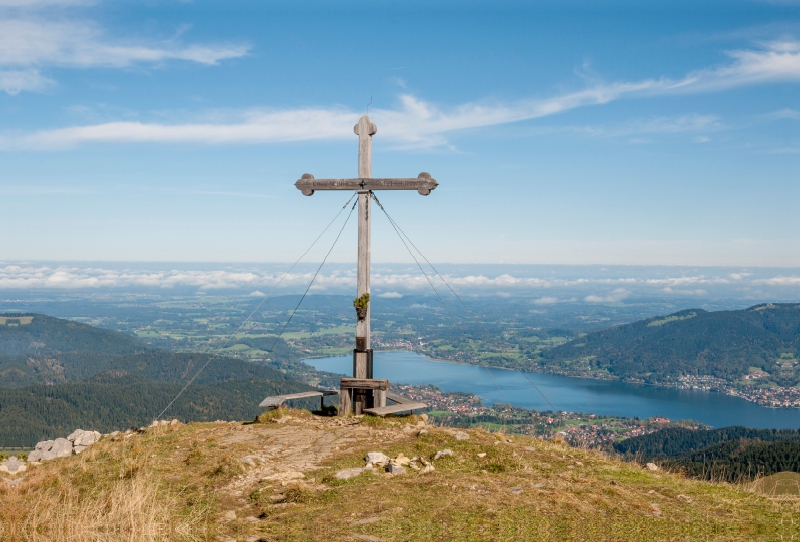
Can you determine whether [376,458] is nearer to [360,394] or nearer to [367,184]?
[360,394]

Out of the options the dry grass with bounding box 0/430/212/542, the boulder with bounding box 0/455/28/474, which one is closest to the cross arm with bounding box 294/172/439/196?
the dry grass with bounding box 0/430/212/542

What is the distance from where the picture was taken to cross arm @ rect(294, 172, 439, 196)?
47.3 ft

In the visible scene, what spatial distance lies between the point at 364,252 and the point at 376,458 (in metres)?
6.31

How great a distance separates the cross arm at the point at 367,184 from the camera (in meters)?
14.4

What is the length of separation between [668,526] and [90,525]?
7.10 metres

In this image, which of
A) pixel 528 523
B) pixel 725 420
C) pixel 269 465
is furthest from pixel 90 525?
pixel 725 420

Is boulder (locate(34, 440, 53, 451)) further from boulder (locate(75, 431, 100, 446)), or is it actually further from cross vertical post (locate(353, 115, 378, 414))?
cross vertical post (locate(353, 115, 378, 414))

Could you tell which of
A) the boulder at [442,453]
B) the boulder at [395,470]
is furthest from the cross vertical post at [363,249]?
the boulder at [395,470]

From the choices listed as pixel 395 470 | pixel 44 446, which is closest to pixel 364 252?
pixel 395 470

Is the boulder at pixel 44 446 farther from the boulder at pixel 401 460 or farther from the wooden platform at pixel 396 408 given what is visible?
the boulder at pixel 401 460

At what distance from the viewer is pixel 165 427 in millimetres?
14031

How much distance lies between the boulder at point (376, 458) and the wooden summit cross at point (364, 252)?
4443 mm

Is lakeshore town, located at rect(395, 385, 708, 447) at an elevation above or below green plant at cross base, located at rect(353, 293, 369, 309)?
below

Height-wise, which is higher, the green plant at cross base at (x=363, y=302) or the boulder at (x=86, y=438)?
the green plant at cross base at (x=363, y=302)
